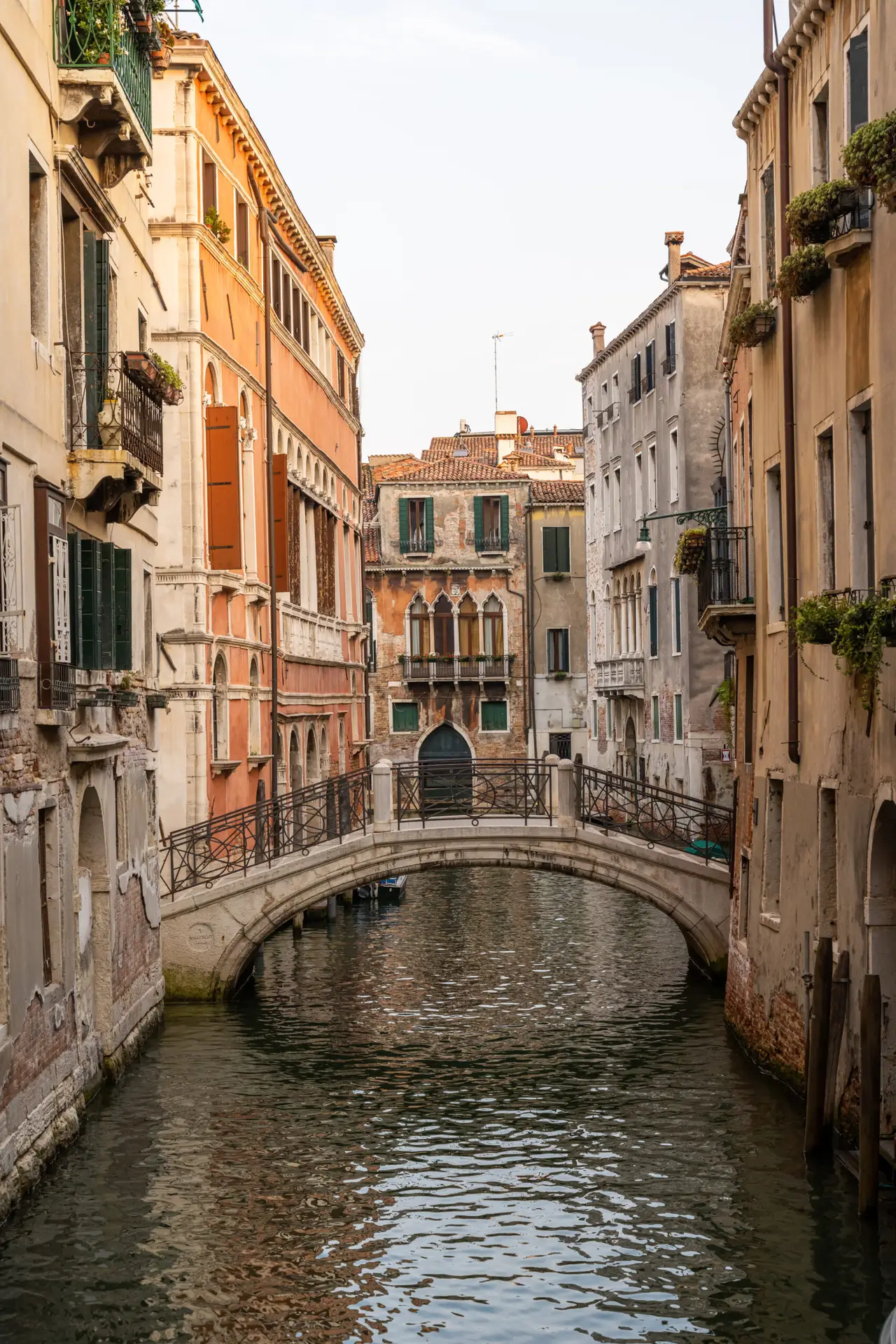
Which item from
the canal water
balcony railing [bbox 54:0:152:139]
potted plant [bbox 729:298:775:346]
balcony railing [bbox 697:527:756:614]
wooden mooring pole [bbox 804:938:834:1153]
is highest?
balcony railing [bbox 54:0:152:139]

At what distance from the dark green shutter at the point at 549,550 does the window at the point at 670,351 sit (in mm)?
13927

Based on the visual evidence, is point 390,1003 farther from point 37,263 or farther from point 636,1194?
point 37,263

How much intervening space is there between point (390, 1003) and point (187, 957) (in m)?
2.30

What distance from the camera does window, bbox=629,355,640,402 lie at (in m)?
35.8

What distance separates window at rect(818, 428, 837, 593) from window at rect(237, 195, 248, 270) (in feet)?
42.2

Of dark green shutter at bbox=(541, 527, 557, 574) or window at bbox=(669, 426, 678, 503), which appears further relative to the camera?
dark green shutter at bbox=(541, 527, 557, 574)

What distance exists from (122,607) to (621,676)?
2329cm

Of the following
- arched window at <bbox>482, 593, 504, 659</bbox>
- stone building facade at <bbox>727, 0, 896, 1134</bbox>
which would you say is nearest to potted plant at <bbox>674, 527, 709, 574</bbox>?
stone building facade at <bbox>727, 0, 896, 1134</bbox>

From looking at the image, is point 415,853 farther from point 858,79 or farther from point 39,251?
point 858,79

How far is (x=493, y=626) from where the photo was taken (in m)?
46.8

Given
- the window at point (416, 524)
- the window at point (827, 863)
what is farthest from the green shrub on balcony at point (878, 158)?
the window at point (416, 524)

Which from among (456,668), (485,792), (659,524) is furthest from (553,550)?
(485,792)

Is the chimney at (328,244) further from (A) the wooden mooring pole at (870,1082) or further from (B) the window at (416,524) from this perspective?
(A) the wooden mooring pole at (870,1082)

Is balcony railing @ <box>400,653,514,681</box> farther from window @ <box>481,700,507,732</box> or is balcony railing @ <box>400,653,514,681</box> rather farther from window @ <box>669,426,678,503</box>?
window @ <box>669,426,678,503</box>
